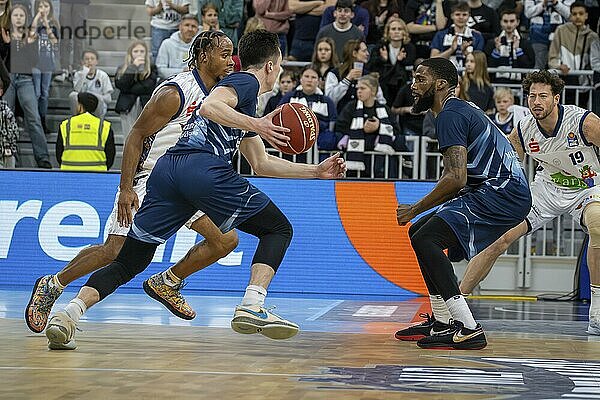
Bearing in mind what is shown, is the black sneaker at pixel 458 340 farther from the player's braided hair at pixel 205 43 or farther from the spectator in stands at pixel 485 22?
the spectator in stands at pixel 485 22

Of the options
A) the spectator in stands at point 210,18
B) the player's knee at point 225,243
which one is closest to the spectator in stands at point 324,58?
the spectator in stands at point 210,18

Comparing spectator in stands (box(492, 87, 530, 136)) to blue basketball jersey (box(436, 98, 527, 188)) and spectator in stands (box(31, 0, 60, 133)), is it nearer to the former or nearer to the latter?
blue basketball jersey (box(436, 98, 527, 188))

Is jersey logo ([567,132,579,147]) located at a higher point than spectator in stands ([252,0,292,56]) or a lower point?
lower

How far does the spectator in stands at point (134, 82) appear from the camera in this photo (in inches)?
586

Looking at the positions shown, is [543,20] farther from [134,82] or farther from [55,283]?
[55,283]

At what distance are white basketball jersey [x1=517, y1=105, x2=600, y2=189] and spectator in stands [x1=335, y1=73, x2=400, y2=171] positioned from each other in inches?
153

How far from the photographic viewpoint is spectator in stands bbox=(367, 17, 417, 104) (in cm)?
1482

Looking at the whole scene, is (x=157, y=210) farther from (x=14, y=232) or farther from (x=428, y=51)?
(x=428, y=51)

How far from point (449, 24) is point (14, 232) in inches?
273

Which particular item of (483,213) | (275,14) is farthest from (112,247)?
(275,14)

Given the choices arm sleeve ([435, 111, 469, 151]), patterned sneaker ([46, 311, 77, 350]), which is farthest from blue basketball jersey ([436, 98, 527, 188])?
patterned sneaker ([46, 311, 77, 350])

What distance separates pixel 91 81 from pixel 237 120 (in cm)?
952

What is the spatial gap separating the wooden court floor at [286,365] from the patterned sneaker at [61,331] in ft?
0.25

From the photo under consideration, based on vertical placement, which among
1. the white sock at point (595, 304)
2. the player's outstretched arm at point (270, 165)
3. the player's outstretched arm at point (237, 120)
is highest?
the player's outstretched arm at point (237, 120)
